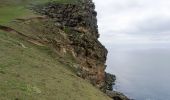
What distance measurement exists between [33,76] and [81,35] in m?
22.8

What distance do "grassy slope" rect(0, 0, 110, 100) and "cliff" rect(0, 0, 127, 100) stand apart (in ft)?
4.56

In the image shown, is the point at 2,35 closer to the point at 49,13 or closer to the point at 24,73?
the point at 24,73

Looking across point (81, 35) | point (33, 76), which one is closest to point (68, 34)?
point (81, 35)

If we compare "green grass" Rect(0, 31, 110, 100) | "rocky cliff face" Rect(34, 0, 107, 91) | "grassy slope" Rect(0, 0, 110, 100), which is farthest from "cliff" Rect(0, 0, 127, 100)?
"green grass" Rect(0, 31, 110, 100)

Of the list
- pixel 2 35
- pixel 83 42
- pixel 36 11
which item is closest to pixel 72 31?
pixel 83 42

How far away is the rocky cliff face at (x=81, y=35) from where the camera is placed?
52875 millimetres

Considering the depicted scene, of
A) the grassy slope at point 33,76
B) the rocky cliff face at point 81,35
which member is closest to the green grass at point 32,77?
the grassy slope at point 33,76

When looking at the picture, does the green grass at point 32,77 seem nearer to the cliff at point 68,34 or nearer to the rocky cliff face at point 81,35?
the cliff at point 68,34

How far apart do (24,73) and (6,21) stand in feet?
59.8

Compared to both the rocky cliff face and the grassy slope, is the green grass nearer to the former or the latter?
the grassy slope

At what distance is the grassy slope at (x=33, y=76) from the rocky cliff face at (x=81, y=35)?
8096mm

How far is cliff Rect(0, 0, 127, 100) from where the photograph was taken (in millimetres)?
46503

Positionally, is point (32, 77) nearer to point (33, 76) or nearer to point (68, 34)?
point (33, 76)

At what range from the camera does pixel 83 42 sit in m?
53.6
